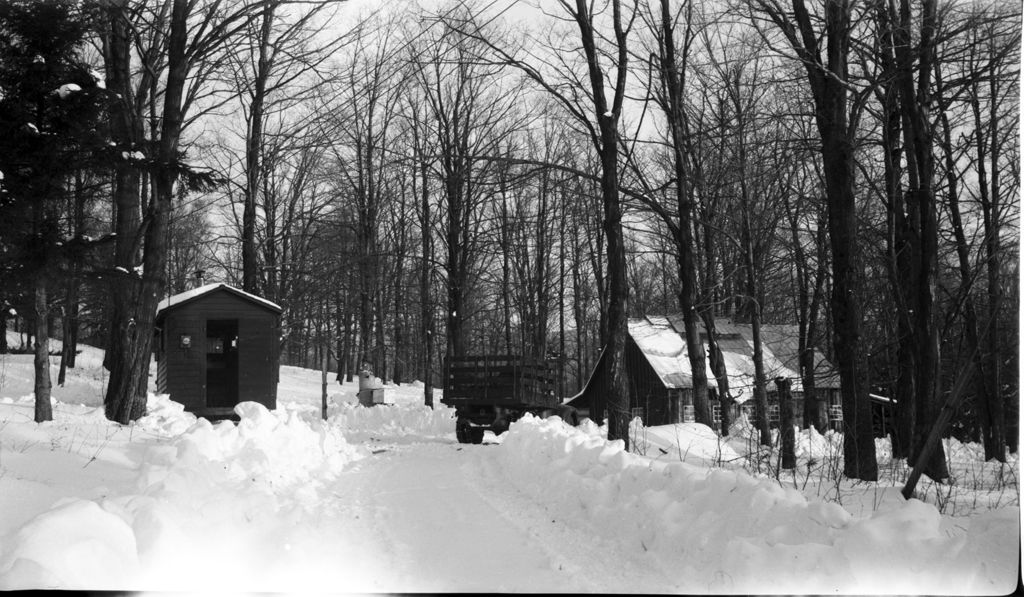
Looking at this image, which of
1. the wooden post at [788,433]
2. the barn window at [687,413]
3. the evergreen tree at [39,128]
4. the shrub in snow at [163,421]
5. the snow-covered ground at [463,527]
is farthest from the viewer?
the barn window at [687,413]

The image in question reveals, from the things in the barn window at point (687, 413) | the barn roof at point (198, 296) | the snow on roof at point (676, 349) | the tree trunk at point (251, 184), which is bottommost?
the barn window at point (687, 413)

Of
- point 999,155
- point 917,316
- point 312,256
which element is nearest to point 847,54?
point 999,155

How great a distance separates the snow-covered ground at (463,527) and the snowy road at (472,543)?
18mm

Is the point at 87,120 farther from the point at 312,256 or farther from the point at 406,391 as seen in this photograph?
the point at 406,391

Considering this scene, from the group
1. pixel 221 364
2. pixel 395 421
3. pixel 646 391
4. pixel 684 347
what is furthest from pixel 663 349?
pixel 221 364

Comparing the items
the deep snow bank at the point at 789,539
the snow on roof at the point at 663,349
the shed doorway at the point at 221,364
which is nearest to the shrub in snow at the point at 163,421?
the shed doorway at the point at 221,364

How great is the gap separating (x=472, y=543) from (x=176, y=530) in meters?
1.72

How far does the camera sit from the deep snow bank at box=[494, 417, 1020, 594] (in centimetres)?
336

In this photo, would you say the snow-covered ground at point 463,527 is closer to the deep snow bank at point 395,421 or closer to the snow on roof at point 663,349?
the deep snow bank at point 395,421

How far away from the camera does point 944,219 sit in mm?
10852

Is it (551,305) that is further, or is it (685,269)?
(551,305)

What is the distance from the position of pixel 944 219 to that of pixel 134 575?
37.3ft

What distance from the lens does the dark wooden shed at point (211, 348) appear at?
59.0 feet

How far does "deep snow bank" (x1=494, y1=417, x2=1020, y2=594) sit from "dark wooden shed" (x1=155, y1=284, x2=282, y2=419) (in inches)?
587
